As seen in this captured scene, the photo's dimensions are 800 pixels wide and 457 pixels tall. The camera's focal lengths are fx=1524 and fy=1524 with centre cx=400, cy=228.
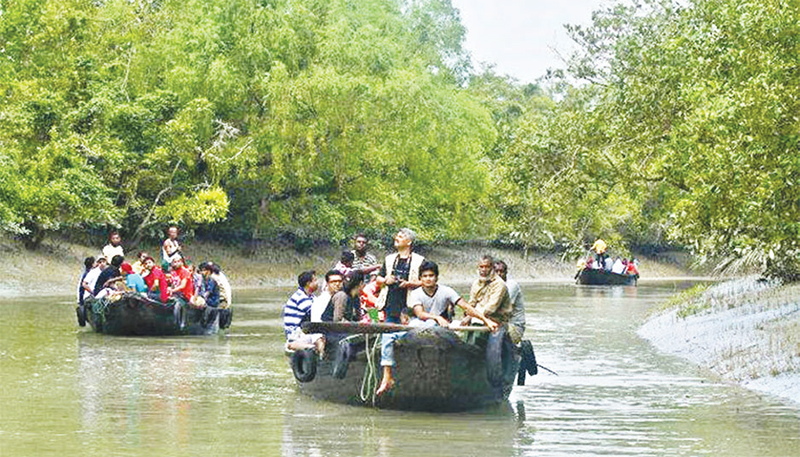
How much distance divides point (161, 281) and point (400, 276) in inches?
425

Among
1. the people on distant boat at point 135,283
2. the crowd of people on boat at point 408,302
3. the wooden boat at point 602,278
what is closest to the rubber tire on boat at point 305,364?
the crowd of people on boat at point 408,302

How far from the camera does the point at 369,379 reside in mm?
15484

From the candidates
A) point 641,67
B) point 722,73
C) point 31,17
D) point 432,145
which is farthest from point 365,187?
point 722,73

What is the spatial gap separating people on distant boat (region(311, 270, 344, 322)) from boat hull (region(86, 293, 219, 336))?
908 cm

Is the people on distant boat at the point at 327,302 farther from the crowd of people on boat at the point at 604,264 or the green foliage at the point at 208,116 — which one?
the crowd of people on boat at the point at 604,264

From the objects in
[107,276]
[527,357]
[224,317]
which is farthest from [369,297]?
[107,276]

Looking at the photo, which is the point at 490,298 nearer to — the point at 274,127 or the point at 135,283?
Answer: the point at 135,283

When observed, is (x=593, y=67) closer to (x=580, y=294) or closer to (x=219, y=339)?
(x=580, y=294)

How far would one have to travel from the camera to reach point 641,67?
2858 centimetres

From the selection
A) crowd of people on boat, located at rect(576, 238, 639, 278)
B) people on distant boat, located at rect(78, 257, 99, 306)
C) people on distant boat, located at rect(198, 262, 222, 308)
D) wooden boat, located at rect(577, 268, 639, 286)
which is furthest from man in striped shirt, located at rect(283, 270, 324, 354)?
wooden boat, located at rect(577, 268, 639, 286)

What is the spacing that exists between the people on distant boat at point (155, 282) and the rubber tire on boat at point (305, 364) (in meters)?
9.39

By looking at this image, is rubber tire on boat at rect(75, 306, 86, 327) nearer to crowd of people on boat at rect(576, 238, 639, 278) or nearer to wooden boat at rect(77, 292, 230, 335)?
wooden boat at rect(77, 292, 230, 335)

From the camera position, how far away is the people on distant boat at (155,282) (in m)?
25.8

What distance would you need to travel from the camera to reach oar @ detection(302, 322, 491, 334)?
15.0 m
